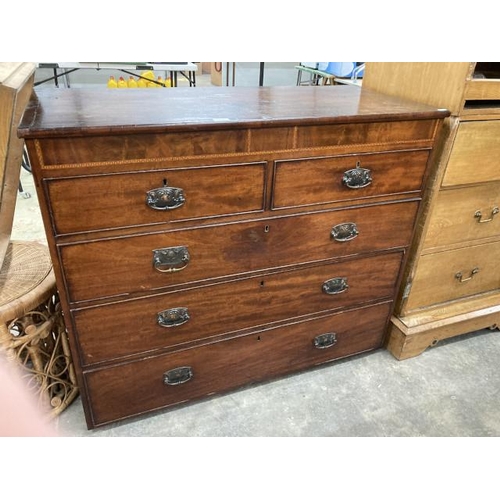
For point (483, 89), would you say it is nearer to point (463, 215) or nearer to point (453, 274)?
point (463, 215)

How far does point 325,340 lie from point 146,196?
0.92 m

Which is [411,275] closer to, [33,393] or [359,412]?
[359,412]

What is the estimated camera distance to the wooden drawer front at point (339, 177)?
1.19m

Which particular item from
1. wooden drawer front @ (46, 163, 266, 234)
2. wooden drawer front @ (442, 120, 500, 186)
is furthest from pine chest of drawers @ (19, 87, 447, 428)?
wooden drawer front @ (442, 120, 500, 186)

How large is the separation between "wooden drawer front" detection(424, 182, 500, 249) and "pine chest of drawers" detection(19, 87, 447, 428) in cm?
13

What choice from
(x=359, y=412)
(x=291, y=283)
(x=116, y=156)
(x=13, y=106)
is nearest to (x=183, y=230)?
A: (x=116, y=156)

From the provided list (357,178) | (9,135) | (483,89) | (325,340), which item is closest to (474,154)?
(483,89)

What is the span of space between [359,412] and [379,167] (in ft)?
2.89

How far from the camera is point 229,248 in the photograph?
4.02 feet

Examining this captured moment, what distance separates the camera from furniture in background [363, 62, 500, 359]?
4.41 ft

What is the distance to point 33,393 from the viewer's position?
1.30 metres

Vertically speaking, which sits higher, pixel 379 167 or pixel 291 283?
pixel 379 167

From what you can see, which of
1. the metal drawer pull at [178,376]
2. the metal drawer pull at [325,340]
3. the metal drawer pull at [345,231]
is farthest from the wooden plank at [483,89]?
the metal drawer pull at [178,376]

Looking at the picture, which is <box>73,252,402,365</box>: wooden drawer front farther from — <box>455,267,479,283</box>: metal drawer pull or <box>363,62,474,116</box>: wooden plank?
<box>363,62,474,116</box>: wooden plank
